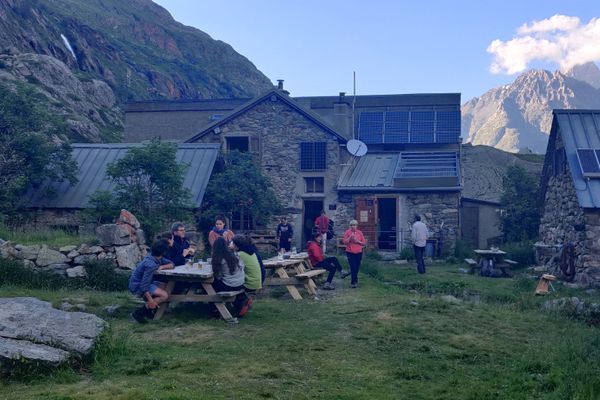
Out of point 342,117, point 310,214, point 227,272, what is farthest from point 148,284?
point 342,117

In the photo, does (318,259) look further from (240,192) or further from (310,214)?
(310,214)

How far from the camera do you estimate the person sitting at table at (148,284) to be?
8.38m

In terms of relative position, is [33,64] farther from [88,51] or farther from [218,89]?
[218,89]

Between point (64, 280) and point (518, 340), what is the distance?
783cm

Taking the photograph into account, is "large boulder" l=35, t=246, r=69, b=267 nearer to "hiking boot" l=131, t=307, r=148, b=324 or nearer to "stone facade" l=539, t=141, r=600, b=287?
"hiking boot" l=131, t=307, r=148, b=324

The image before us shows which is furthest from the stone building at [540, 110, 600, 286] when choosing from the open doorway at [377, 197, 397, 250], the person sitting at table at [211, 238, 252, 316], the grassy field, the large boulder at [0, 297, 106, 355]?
the large boulder at [0, 297, 106, 355]

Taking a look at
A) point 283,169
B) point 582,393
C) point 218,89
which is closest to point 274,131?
point 283,169

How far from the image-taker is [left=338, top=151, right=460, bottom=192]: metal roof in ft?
72.4

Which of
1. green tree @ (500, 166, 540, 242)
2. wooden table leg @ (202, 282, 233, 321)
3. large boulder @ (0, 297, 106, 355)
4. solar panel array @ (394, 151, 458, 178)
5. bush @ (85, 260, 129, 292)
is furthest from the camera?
solar panel array @ (394, 151, 458, 178)

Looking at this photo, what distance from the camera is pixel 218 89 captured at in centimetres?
6750

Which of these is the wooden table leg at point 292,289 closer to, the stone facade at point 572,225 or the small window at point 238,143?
the stone facade at point 572,225

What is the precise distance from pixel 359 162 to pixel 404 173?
2.33m

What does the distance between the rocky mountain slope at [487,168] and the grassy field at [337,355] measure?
933 inches

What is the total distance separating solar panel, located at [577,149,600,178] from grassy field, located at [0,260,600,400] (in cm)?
609
